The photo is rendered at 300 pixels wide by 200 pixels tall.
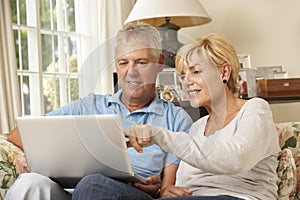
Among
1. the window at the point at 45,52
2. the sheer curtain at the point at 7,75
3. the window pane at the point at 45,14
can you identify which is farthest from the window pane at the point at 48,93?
the sheer curtain at the point at 7,75

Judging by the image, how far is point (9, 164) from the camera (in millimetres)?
2039

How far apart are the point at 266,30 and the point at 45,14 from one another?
1342 millimetres

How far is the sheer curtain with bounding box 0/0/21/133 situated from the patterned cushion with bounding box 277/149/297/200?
1311 mm

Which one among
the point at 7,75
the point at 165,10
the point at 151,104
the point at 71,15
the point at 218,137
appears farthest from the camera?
the point at 71,15

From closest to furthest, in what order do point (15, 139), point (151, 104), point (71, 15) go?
point (151, 104), point (15, 139), point (71, 15)

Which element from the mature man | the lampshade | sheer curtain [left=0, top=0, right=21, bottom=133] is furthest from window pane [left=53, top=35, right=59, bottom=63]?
the mature man

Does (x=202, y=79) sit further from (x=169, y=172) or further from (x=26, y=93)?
(x=26, y=93)

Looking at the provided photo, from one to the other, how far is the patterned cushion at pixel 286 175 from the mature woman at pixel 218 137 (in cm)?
18

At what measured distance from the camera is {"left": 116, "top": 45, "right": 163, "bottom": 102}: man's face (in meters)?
1.80

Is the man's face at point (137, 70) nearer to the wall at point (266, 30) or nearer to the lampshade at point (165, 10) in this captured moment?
the lampshade at point (165, 10)

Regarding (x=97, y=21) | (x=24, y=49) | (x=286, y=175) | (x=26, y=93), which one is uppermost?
(x=97, y=21)

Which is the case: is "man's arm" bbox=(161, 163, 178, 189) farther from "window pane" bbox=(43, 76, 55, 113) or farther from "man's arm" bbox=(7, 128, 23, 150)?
"window pane" bbox=(43, 76, 55, 113)

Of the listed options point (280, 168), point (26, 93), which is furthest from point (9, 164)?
point (26, 93)

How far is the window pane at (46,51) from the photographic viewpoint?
324 cm
